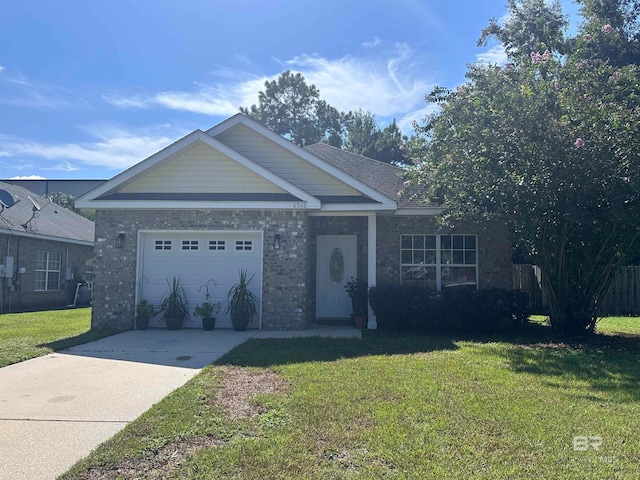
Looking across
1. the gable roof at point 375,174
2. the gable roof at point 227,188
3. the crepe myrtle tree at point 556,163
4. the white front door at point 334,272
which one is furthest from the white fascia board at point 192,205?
the crepe myrtle tree at point 556,163

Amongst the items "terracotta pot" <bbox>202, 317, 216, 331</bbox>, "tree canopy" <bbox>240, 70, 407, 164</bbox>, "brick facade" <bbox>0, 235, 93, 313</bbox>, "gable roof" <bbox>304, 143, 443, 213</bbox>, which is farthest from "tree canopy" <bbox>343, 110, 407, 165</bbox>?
"terracotta pot" <bbox>202, 317, 216, 331</bbox>

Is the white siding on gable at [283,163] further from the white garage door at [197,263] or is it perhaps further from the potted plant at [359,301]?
the potted plant at [359,301]

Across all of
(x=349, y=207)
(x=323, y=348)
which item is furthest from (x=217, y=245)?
(x=323, y=348)

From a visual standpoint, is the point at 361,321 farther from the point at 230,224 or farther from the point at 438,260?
the point at 230,224

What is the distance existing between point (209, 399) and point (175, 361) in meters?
2.49

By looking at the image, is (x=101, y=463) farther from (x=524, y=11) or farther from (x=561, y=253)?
(x=524, y=11)

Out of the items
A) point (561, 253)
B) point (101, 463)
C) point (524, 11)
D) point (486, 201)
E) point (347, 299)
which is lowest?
point (101, 463)

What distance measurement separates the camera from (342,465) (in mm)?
3814

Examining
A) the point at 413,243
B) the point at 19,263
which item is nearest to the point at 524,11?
the point at 413,243

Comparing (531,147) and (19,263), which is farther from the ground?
(531,147)

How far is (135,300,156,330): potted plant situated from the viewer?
11109mm

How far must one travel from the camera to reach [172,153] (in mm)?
11273

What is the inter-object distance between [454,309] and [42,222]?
16.6 meters

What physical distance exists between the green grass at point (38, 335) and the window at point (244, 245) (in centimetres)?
345
